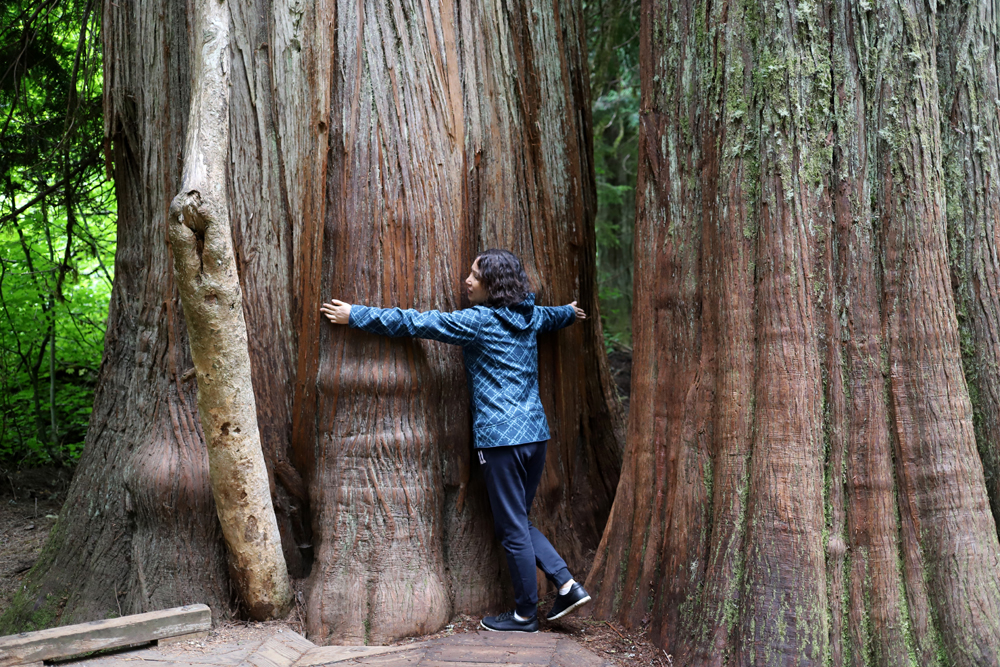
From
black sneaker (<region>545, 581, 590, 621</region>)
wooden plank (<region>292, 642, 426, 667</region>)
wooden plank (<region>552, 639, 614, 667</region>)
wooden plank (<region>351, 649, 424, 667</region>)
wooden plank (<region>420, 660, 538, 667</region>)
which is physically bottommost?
wooden plank (<region>552, 639, 614, 667</region>)

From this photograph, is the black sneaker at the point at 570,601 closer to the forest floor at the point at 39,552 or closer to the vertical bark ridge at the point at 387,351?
the forest floor at the point at 39,552

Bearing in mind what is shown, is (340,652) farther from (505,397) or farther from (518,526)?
(505,397)

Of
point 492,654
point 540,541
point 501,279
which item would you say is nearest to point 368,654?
point 492,654

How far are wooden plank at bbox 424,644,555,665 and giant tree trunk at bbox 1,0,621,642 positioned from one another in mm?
296

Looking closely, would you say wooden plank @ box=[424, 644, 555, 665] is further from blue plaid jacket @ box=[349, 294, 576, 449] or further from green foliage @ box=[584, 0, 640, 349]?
green foliage @ box=[584, 0, 640, 349]

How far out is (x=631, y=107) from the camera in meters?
9.80

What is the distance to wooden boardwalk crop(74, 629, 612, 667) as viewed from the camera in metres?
3.22

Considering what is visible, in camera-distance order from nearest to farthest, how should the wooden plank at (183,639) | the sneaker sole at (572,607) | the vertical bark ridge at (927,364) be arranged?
the vertical bark ridge at (927,364)
the wooden plank at (183,639)
the sneaker sole at (572,607)

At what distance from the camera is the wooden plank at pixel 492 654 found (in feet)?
10.6

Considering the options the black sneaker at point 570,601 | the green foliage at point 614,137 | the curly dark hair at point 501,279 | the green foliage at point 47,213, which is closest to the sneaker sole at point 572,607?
the black sneaker at point 570,601

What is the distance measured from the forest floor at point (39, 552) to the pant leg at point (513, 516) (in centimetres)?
23

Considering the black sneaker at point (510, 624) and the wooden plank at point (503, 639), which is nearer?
the wooden plank at point (503, 639)

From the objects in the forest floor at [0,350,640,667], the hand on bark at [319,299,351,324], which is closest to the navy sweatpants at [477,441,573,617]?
the forest floor at [0,350,640,667]

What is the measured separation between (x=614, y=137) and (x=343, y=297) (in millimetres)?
9578
